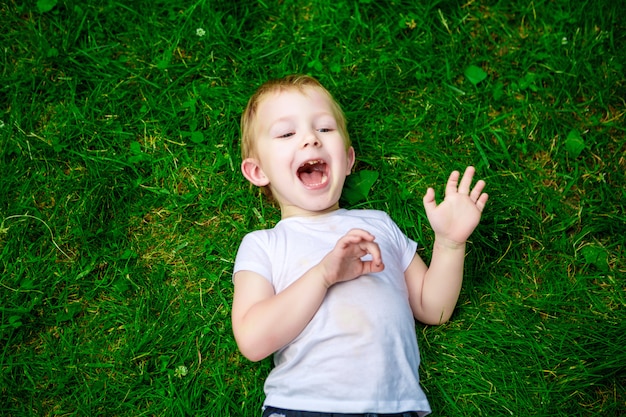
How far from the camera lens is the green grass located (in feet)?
10.3

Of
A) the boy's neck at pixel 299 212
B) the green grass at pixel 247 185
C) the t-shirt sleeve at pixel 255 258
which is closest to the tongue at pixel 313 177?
the boy's neck at pixel 299 212

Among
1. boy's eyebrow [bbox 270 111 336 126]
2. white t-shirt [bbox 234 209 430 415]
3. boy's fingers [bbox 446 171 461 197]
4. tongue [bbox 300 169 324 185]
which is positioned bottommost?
white t-shirt [bbox 234 209 430 415]

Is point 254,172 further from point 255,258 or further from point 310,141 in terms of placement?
point 255,258

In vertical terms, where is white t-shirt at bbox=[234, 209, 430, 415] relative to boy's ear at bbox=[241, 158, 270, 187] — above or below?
below

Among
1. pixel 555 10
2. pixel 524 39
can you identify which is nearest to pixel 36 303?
pixel 524 39

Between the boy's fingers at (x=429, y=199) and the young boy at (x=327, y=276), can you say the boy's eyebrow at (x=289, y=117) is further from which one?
the boy's fingers at (x=429, y=199)

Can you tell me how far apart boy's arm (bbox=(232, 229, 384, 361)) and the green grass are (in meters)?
0.51

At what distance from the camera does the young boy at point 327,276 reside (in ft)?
8.61

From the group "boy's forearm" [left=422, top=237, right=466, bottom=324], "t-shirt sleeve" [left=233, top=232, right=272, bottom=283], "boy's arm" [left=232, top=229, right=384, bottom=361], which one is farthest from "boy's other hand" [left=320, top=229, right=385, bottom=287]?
"boy's forearm" [left=422, top=237, right=466, bottom=324]

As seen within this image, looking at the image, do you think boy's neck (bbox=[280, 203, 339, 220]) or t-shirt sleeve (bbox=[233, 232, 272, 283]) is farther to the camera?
boy's neck (bbox=[280, 203, 339, 220])

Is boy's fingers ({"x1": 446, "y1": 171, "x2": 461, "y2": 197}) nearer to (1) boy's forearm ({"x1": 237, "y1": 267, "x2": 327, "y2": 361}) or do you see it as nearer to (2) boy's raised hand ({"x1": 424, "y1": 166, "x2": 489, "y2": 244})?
(2) boy's raised hand ({"x1": 424, "y1": 166, "x2": 489, "y2": 244})

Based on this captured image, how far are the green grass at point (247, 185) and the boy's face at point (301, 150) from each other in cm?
52

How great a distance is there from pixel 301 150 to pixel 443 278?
0.96m

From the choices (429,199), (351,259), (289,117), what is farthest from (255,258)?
(429,199)
